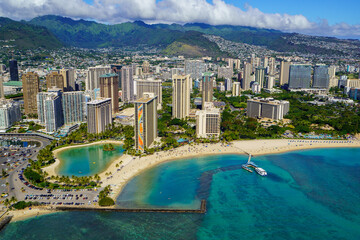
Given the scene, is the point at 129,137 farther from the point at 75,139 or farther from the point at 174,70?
the point at 174,70

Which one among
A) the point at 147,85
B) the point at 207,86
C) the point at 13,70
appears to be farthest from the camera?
the point at 13,70

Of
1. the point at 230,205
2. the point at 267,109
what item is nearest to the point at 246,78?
the point at 267,109

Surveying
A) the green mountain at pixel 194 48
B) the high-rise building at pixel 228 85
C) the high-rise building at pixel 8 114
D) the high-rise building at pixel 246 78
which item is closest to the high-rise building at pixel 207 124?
the high-rise building at pixel 8 114

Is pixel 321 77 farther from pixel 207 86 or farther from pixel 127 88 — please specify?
pixel 127 88

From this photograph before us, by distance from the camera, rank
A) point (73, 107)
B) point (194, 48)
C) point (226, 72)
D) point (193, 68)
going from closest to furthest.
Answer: point (73, 107), point (193, 68), point (226, 72), point (194, 48)

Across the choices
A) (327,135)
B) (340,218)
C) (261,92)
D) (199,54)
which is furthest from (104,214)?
(199,54)

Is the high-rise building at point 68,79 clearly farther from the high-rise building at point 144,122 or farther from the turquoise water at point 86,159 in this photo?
the high-rise building at point 144,122

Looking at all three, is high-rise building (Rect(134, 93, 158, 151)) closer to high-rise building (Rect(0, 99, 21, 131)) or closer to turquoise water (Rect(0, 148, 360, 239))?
turquoise water (Rect(0, 148, 360, 239))
